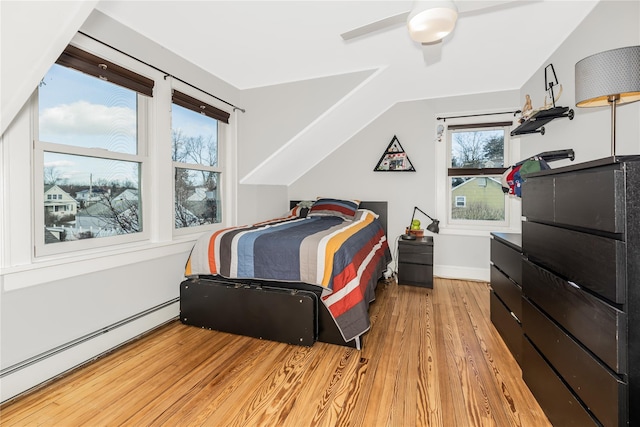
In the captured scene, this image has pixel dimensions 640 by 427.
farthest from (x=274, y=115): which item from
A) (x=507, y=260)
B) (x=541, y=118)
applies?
(x=507, y=260)

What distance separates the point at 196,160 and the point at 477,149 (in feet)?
10.8

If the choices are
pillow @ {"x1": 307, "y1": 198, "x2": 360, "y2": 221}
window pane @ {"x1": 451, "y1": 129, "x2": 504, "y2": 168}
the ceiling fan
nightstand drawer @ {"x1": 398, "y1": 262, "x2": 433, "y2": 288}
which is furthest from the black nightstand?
the ceiling fan

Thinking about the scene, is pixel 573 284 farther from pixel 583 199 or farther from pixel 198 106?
pixel 198 106

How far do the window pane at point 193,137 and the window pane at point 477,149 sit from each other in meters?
2.93

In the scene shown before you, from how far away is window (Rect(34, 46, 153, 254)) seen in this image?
1.77m

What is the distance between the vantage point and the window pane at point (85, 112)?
1791 millimetres

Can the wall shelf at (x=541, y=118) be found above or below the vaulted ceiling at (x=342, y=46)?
below

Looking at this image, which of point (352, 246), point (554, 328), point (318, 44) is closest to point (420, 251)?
point (352, 246)

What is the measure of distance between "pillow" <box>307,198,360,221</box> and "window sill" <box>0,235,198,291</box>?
1.78 m

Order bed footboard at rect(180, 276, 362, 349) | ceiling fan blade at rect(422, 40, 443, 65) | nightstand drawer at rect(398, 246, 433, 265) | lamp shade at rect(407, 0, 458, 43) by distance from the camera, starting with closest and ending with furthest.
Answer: lamp shade at rect(407, 0, 458, 43) < bed footboard at rect(180, 276, 362, 349) < ceiling fan blade at rect(422, 40, 443, 65) < nightstand drawer at rect(398, 246, 433, 265)

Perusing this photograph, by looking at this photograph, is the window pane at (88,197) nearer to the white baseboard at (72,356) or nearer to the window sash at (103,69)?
the window sash at (103,69)

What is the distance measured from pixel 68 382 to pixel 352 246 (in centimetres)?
193

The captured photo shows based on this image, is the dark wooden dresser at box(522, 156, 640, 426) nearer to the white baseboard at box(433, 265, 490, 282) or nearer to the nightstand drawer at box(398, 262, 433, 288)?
the nightstand drawer at box(398, 262, 433, 288)

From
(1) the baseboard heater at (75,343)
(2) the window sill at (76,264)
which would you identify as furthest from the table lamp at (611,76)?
(1) the baseboard heater at (75,343)
